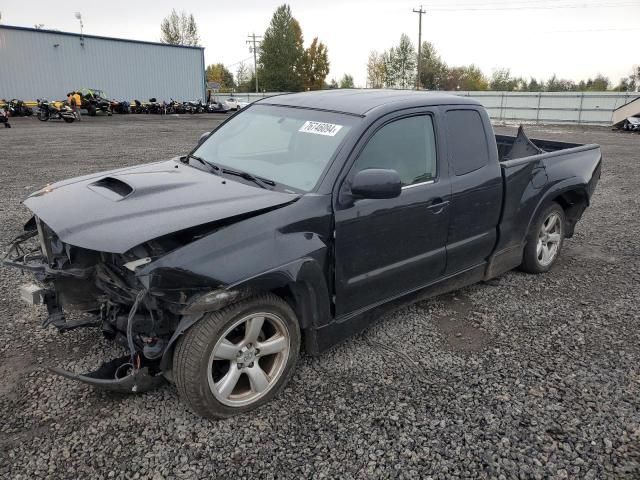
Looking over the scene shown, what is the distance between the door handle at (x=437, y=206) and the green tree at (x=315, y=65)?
68.7 m

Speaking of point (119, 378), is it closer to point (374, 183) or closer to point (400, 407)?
point (400, 407)

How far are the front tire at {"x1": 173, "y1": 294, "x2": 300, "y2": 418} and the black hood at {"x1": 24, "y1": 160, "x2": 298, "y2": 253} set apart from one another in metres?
0.53

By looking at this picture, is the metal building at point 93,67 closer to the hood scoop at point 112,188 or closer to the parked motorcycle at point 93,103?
the parked motorcycle at point 93,103

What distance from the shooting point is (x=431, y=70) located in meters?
71.9

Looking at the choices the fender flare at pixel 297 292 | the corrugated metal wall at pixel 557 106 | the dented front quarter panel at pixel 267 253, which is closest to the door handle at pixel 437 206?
the dented front quarter panel at pixel 267 253

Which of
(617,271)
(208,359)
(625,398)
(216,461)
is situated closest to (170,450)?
(216,461)

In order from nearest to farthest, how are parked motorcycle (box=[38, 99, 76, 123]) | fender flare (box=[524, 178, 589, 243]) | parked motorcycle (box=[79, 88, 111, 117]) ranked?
fender flare (box=[524, 178, 589, 243])
parked motorcycle (box=[38, 99, 76, 123])
parked motorcycle (box=[79, 88, 111, 117])

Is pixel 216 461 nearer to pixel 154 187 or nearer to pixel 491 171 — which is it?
pixel 154 187

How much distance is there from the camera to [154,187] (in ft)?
10.0

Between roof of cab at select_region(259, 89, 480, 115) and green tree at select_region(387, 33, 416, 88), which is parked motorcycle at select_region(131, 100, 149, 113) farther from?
green tree at select_region(387, 33, 416, 88)

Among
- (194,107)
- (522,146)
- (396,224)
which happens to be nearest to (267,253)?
(396,224)

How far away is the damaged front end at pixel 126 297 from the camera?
2494mm

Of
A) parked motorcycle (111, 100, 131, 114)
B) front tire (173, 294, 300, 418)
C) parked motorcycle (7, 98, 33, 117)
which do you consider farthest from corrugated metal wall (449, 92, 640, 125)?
front tire (173, 294, 300, 418)

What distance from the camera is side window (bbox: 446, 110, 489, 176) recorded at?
12.4ft
